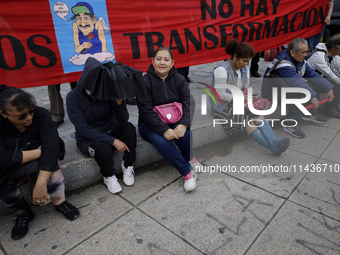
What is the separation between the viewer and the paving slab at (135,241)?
1.73 m

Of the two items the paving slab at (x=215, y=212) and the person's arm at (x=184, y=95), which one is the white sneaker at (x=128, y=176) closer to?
the paving slab at (x=215, y=212)

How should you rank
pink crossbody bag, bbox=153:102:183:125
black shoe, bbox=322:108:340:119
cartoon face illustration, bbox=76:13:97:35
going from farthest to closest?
black shoe, bbox=322:108:340:119
cartoon face illustration, bbox=76:13:97:35
pink crossbody bag, bbox=153:102:183:125

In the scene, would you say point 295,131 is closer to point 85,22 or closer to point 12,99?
point 85,22

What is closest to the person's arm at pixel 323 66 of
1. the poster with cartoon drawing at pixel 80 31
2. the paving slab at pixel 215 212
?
the paving slab at pixel 215 212

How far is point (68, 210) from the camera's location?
2.07 metres

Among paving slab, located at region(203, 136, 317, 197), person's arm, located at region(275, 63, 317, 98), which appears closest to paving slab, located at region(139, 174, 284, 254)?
paving slab, located at region(203, 136, 317, 197)

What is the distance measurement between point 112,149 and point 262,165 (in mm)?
1796

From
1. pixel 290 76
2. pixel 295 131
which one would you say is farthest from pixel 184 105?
pixel 295 131

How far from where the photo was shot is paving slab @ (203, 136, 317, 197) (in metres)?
2.47

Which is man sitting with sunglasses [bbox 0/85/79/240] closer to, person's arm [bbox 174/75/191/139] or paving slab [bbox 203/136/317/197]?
person's arm [bbox 174/75/191/139]

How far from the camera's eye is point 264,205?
2154mm

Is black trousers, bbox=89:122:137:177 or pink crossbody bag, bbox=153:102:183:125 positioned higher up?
pink crossbody bag, bbox=153:102:183:125

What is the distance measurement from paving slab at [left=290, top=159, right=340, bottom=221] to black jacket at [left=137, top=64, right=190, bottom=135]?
1.37m

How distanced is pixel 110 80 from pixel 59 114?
1805 millimetres
